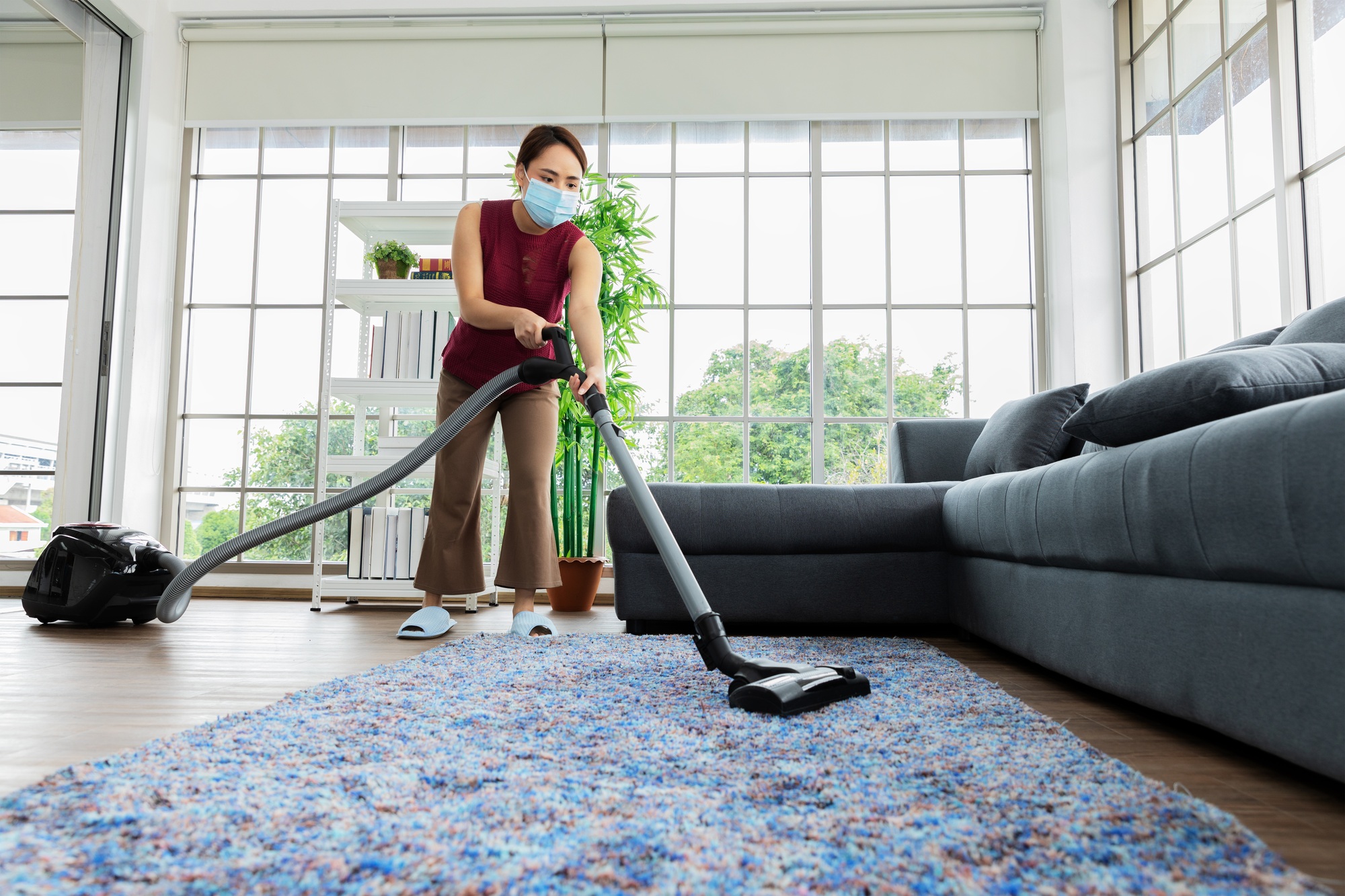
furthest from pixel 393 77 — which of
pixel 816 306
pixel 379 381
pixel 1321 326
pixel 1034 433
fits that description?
pixel 1321 326

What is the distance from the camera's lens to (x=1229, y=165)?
9.87ft

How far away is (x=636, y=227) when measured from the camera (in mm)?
3568

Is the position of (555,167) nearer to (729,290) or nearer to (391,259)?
(391,259)

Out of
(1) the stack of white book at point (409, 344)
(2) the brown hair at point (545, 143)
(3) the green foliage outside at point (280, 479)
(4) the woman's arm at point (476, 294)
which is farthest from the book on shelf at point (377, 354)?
(2) the brown hair at point (545, 143)

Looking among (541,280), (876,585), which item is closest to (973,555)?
(876,585)

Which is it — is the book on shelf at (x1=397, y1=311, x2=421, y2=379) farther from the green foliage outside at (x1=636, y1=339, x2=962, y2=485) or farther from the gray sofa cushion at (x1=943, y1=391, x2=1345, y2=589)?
the gray sofa cushion at (x1=943, y1=391, x2=1345, y2=589)

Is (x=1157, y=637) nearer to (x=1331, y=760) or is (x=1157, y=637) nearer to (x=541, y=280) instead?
(x=1331, y=760)

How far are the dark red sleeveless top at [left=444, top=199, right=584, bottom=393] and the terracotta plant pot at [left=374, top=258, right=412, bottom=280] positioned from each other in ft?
4.35

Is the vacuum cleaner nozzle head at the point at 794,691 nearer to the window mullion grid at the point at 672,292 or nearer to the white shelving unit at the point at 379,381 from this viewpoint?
the white shelving unit at the point at 379,381

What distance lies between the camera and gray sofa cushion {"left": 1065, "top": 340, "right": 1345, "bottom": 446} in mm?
1074

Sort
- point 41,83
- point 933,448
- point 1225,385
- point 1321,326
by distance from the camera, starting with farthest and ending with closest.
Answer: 1. point 41,83
2. point 933,448
3. point 1321,326
4. point 1225,385

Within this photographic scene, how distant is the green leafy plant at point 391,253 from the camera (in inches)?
130

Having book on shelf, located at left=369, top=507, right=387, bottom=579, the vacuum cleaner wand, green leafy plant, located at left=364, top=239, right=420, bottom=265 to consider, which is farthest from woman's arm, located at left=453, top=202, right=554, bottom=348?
book on shelf, located at left=369, top=507, right=387, bottom=579

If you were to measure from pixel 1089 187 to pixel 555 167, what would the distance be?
276 centimetres
